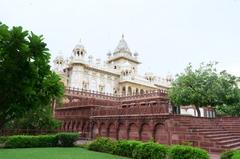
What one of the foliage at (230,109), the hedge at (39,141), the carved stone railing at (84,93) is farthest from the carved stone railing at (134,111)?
the carved stone railing at (84,93)

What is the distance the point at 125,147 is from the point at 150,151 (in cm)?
225

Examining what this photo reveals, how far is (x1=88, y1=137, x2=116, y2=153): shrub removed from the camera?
15609 millimetres

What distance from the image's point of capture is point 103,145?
53.6ft

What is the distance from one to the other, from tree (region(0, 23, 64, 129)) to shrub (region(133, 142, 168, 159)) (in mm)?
7292

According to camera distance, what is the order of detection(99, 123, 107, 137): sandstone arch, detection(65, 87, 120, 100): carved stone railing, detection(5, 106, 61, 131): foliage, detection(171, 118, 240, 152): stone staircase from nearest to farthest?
detection(171, 118, 240, 152): stone staircase, detection(99, 123, 107, 137): sandstone arch, detection(5, 106, 61, 131): foliage, detection(65, 87, 120, 100): carved stone railing

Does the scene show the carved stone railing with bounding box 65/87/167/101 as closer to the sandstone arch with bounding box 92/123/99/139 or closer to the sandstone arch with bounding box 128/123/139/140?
the sandstone arch with bounding box 92/123/99/139

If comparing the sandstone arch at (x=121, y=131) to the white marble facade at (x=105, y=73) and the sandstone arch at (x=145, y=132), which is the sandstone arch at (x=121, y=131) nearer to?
the sandstone arch at (x=145, y=132)

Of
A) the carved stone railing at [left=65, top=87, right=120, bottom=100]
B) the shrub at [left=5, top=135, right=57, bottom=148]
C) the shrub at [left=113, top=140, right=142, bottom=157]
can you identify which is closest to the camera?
the shrub at [left=113, top=140, right=142, bottom=157]

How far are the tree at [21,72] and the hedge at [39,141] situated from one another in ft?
42.8

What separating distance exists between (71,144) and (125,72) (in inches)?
1331

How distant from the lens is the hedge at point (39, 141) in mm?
18422

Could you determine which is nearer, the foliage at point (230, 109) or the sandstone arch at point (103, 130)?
the sandstone arch at point (103, 130)

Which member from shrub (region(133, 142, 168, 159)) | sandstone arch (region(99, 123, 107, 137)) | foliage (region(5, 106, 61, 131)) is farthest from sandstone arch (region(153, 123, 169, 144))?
foliage (region(5, 106, 61, 131))

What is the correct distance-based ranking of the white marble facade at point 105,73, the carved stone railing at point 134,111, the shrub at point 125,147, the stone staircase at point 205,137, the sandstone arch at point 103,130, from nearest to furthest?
the shrub at point 125,147
the stone staircase at point 205,137
the carved stone railing at point 134,111
the sandstone arch at point 103,130
the white marble facade at point 105,73
